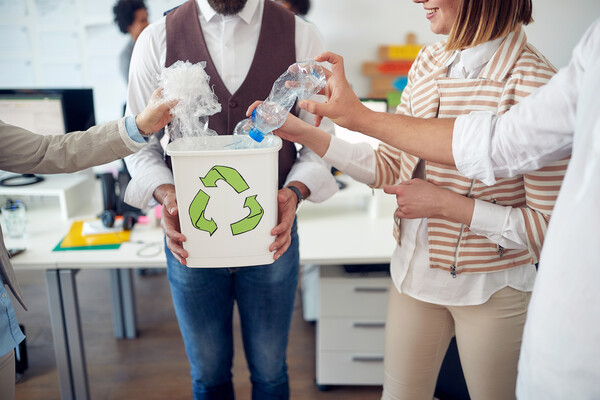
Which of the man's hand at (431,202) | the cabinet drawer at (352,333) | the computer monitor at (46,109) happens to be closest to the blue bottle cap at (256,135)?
the man's hand at (431,202)

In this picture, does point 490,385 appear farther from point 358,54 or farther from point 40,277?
point 358,54

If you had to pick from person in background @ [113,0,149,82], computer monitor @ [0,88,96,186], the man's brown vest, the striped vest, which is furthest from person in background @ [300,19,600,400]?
person in background @ [113,0,149,82]

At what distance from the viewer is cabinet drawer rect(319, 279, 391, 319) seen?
195 cm

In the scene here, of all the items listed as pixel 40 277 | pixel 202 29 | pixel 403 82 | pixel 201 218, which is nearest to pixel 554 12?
pixel 403 82

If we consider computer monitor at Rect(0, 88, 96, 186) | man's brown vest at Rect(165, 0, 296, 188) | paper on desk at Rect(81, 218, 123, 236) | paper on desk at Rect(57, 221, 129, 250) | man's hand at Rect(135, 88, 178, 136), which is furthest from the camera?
computer monitor at Rect(0, 88, 96, 186)

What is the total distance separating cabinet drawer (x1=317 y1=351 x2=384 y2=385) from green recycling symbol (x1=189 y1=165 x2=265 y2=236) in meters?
1.22

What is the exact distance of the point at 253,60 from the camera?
1.17m

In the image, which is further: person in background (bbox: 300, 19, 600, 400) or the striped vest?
the striped vest

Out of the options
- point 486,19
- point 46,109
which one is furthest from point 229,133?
point 46,109

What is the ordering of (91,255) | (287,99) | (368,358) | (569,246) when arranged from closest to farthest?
(569,246)
(287,99)
(91,255)
(368,358)

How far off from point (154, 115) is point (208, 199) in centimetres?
23

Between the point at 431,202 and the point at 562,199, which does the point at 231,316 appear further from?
the point at 562,199

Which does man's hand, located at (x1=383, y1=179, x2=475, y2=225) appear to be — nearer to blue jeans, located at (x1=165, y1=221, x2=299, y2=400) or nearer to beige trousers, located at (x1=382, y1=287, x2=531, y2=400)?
beige trousers, located at (x1=382, y1=287, x2=531, y2=400)

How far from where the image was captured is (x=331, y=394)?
208cm
